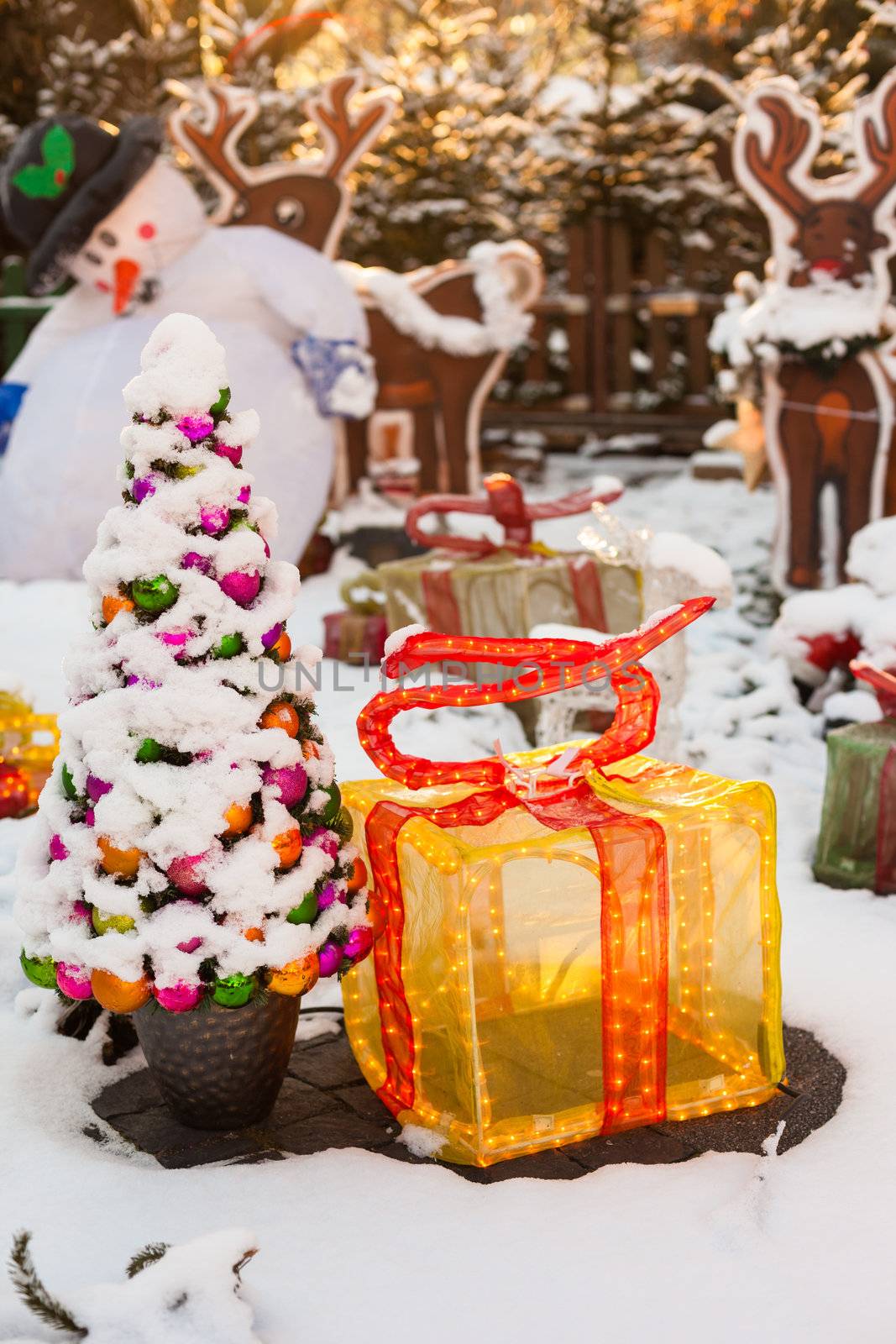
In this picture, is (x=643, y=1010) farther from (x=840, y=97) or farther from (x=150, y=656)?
(x=840, y=97)

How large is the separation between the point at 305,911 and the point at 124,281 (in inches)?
160

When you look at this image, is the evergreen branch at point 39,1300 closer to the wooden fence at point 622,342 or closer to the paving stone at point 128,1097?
the paving stone at point 128,1097

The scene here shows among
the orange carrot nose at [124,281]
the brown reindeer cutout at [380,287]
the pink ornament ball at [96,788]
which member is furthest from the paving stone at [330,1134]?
the brown reindeer cutout at [380,287]

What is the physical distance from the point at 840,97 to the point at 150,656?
712 centimetres

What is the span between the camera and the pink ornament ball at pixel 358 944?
225 cm

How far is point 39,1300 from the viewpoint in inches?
66.9

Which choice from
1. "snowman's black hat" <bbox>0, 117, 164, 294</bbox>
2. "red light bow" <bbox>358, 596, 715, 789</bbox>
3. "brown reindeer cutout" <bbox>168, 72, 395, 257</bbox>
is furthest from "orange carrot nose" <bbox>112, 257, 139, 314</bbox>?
"red light bow" <bbox>358, 596, 715, 789</bbox>

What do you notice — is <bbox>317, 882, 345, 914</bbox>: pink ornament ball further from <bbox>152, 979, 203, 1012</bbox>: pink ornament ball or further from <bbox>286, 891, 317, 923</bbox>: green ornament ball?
<bbox>152, 979, 203, 1012</bbox>: pink ornament ball

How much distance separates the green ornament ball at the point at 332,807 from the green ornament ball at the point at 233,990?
0.27 meters

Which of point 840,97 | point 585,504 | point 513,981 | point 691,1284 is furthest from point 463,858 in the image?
point 840,97

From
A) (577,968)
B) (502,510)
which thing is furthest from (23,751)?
(577,968)

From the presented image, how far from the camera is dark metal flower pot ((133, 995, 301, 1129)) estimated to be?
7.13 ft

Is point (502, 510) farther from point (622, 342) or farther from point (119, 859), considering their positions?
point (622, 342)

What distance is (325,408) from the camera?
5.76m
